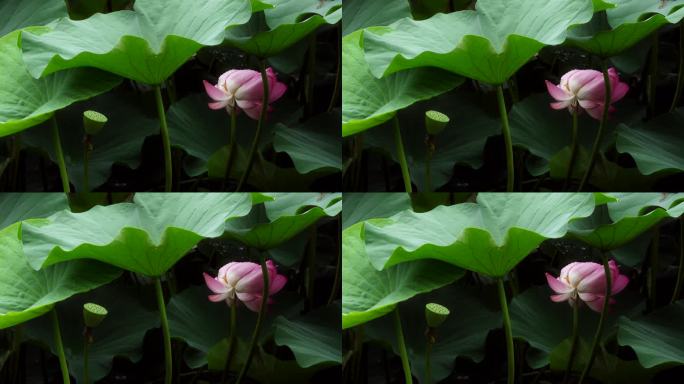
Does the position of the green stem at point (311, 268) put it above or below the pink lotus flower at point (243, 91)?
below

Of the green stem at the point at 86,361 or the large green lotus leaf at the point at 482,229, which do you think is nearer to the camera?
the large green lotus leaf at the point at 482,229

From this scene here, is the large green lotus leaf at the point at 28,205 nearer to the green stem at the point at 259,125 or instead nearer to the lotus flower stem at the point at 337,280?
the green stem at the point at 259,125

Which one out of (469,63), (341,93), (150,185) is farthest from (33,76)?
(469,63)

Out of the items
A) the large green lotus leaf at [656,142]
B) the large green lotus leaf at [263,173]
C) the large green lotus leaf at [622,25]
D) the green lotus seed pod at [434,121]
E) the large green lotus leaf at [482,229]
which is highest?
the large green lotus leaf at [622,25]

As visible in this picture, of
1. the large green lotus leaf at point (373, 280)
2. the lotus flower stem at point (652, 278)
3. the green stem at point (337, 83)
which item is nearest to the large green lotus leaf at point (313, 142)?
the green stem at point (337, 83)

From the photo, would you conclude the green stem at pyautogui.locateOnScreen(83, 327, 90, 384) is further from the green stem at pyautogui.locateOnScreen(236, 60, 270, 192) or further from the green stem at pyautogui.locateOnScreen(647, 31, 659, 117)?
the green stem at pyautogui.locateOnScreen(647, 31, 659, 117)

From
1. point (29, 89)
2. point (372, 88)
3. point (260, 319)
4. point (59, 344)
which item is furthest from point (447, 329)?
point (29, 89)

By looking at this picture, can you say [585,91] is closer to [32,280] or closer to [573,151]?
[573,151]
